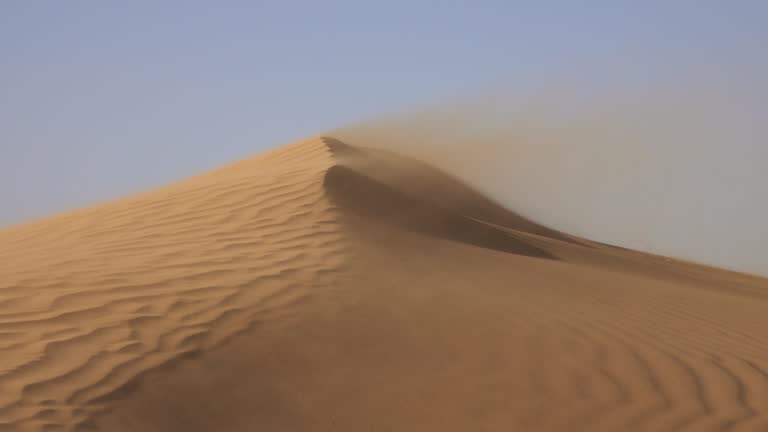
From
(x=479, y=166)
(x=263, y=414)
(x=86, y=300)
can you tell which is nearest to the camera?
(x=263, y=414)

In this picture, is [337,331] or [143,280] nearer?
[337,331]

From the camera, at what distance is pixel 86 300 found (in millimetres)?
5645

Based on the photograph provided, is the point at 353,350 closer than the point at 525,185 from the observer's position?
Yes

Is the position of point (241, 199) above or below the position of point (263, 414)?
above

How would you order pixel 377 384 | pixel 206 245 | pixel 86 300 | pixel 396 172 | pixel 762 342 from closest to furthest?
pixel 377 384 < pixel 86 300 < pixel 762 342 < pixel 206 245 < pixel 396 172

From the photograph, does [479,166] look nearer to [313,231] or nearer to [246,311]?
[313,231]

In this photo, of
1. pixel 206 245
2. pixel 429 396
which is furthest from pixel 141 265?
pixel 429 396

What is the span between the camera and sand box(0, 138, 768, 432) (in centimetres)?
454

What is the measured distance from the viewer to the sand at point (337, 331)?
179 inches

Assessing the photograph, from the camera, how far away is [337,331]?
5527 mm

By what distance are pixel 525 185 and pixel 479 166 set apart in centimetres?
124

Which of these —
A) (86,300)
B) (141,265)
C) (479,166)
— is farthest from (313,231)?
(479,166)

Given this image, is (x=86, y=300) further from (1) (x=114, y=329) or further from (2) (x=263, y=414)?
(2) (x=263, y=414)

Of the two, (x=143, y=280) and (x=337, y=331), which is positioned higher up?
(x=143, y=280)
